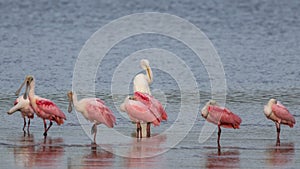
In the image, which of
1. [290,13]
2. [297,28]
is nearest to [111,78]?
[297,28]

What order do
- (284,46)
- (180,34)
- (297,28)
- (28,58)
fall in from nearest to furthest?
(28,58)
(284,46)
(180,34)
(297,28)

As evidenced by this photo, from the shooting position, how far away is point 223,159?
11.9 m

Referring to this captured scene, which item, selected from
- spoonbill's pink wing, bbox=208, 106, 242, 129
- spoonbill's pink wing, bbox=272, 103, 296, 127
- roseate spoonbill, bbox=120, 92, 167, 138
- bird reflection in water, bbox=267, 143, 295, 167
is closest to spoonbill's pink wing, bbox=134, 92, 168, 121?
roseate spoonbill, bbox=120, 92, 167, 138

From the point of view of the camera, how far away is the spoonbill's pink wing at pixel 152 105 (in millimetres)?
13984

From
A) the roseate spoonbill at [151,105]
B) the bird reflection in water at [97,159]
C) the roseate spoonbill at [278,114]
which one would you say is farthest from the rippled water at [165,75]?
the roseate spoonbill at [151,105]

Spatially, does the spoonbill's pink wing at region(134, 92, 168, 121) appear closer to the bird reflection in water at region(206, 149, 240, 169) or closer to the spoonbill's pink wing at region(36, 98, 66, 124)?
the spoonbill's pink wing at region(36, 98, 66, 124)

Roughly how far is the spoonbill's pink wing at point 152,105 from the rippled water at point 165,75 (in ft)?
1.07

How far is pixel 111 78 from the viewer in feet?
66.4

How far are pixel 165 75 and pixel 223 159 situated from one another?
8.80 metres

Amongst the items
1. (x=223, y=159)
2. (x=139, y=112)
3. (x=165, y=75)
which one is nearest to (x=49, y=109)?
(x=139, y=112)

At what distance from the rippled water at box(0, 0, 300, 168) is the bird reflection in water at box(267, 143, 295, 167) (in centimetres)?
1

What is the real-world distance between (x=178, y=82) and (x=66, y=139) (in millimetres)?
6291

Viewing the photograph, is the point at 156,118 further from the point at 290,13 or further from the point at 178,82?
the point at 290,13

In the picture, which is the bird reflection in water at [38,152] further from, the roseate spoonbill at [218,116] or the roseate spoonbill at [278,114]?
the roseate spoonbill at [278,114]
